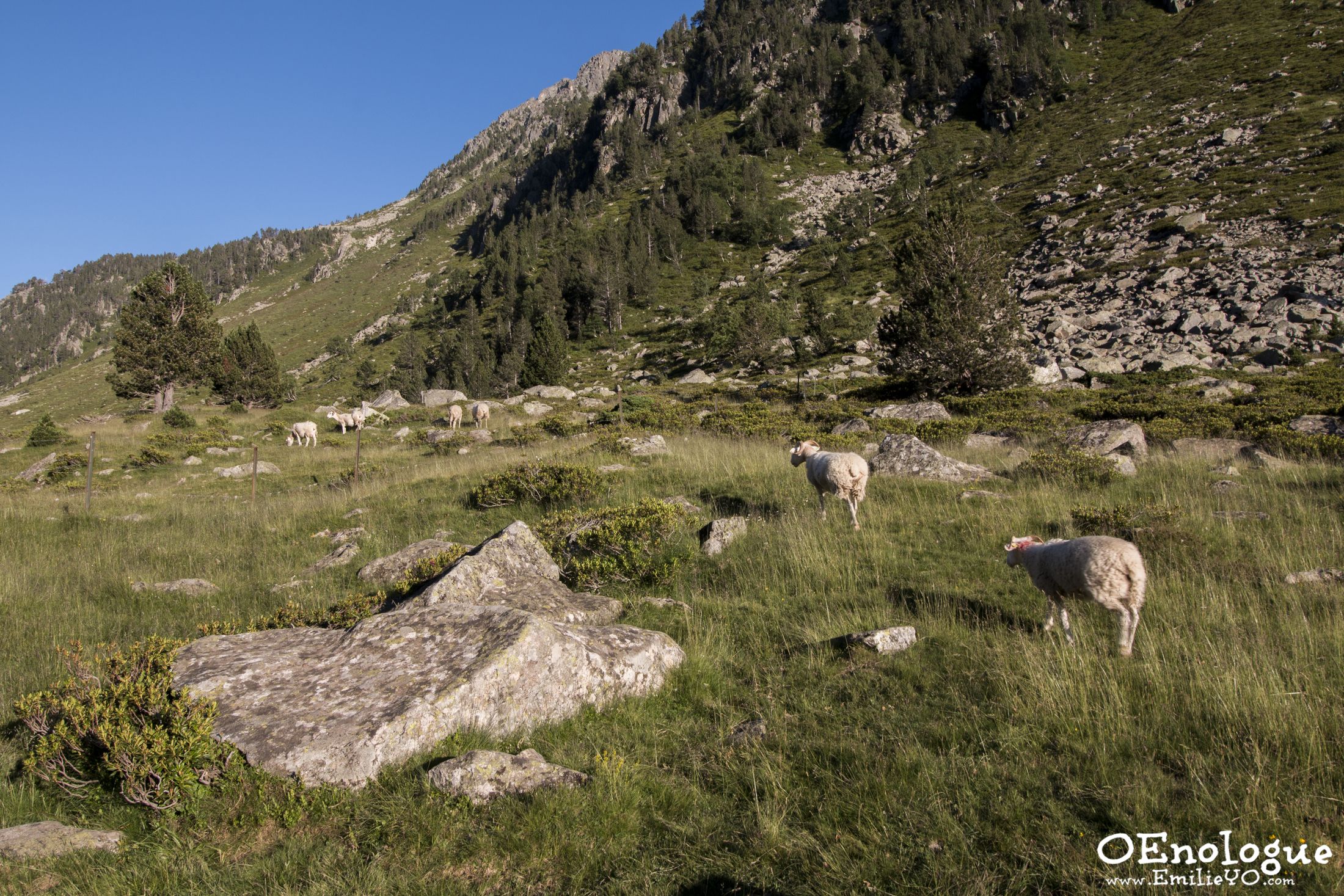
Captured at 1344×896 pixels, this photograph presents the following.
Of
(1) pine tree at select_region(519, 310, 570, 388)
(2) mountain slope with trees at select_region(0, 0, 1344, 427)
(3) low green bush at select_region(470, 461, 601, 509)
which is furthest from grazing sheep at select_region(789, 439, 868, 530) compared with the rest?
(1) pine tree at select_region(519, 310, 570, 388)

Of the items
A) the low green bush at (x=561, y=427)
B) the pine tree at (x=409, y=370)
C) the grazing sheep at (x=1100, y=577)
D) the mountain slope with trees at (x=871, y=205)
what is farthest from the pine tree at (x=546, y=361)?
the grazing sheep at (x=1100, y=577)

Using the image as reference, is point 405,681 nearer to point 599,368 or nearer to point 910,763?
point 910,763

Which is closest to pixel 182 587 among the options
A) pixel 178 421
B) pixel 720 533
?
pixel 720 533

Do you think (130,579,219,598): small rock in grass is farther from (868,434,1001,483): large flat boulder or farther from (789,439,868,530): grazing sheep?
(868,434,1001,483): large flat boulder

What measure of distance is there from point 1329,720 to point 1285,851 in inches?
58.8

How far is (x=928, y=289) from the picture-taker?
26.0m

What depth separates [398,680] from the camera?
4.54 metres

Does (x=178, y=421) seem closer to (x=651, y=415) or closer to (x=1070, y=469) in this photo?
(x=651, y=415)

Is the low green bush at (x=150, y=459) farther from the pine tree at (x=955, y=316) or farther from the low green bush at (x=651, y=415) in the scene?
the pine tree at (x=955, y=316)

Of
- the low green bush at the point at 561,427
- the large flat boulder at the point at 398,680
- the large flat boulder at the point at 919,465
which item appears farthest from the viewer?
the low green bush at the point at 561,427

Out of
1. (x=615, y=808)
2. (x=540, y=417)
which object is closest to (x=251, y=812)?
(x=615, y=808)

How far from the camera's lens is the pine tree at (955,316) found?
25.2m

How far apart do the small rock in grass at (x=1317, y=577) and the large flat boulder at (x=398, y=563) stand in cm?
978

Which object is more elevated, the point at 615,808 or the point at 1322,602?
the point at 615,808
